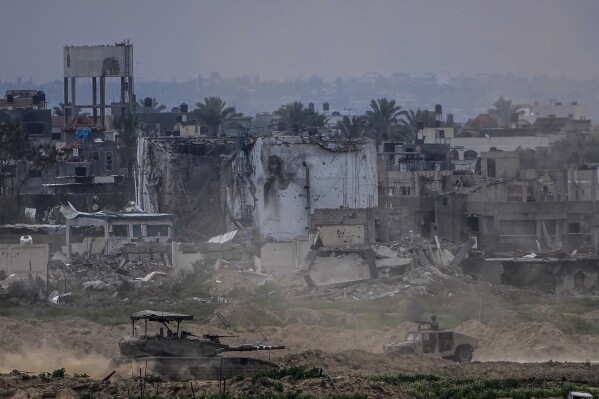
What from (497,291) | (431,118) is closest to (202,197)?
(497,291)

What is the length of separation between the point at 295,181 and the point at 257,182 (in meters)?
1.72

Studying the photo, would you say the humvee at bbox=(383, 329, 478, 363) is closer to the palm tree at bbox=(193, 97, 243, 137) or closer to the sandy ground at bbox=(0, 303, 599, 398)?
the sandy ground at bbox=(0, 303, 599, 398)

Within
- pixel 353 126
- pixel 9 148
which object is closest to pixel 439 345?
pixel 9 148

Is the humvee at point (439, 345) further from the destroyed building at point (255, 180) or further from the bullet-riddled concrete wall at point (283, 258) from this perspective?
the destroyed building at point (255, 180)

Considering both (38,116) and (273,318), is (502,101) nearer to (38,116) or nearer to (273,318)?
(38,116)

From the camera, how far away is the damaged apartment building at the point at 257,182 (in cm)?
7050

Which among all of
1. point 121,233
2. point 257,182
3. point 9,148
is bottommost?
point 121,233

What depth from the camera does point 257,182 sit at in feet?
234

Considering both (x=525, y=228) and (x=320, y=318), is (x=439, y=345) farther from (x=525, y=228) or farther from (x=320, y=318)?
(x=525, y=228)

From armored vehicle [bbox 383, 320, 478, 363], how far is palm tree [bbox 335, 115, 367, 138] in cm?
5695

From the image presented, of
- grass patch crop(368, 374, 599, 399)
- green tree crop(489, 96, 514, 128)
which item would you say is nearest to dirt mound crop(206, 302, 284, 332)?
grass patch crop(368, 374, 599, 399)

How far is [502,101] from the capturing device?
153 meters

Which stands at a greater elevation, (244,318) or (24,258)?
(24,258)

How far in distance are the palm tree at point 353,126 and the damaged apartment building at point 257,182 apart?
24.3m
